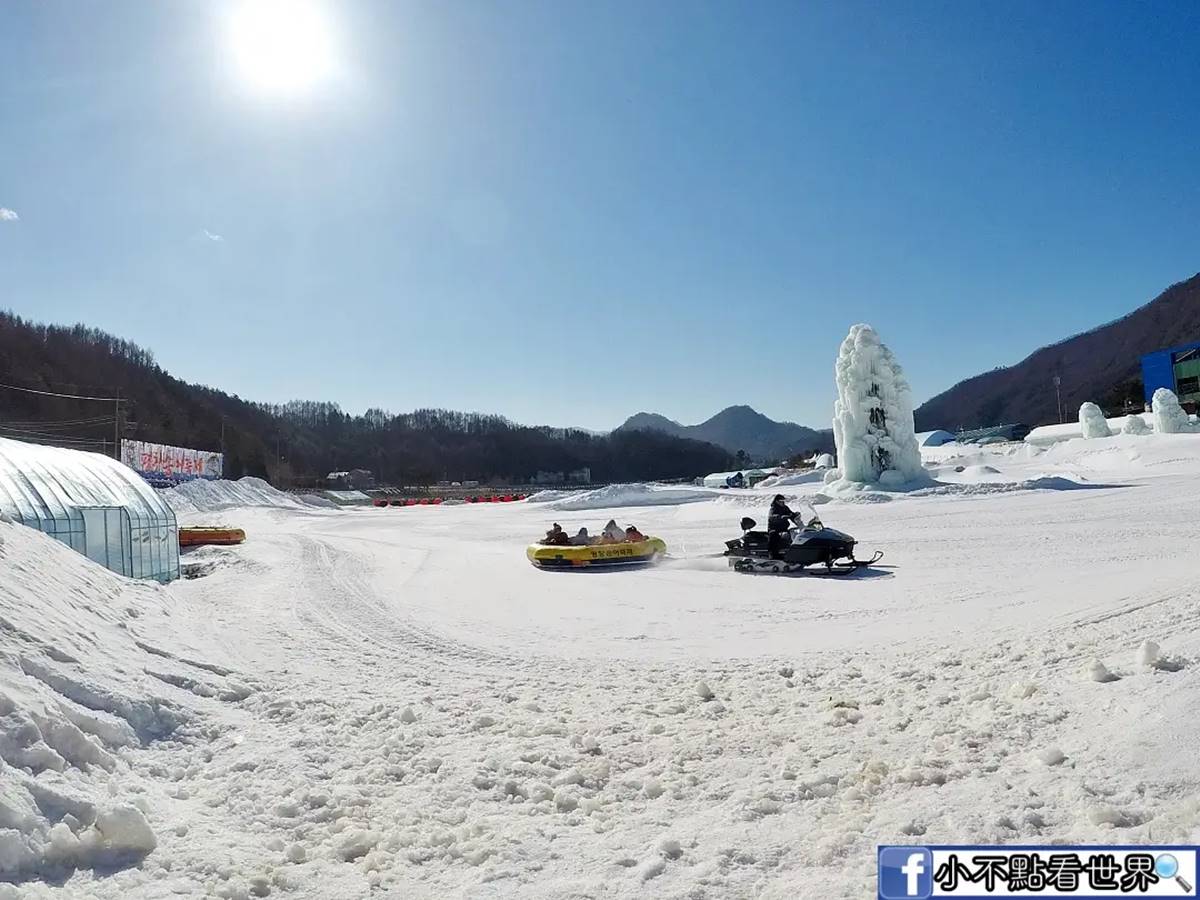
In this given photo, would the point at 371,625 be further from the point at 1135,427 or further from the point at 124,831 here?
the point at 1135,427

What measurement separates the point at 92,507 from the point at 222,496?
45.6m

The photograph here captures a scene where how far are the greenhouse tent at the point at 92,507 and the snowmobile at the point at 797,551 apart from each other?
45.1ft

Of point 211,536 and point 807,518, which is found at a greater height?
point 807,518

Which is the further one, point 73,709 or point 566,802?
point 73,709

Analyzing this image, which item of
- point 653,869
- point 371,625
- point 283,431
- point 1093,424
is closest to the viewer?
point 653,869

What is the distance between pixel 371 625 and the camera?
10656 mm

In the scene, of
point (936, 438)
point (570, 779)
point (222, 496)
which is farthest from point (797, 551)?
point (936, 438)

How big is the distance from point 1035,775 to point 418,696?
16.8 feet

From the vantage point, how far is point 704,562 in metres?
16.9

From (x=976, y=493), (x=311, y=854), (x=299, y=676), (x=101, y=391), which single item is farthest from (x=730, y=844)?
(x=101, y=391)

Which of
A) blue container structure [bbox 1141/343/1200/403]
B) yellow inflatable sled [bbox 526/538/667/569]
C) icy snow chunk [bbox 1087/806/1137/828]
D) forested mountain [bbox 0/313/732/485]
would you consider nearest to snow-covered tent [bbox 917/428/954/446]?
blue container structure [bbox 1141/343/1200/403]

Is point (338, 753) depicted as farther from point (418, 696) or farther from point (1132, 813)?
point (1132, 813)

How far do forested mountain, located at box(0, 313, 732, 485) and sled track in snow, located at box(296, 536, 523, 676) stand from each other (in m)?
66.4
